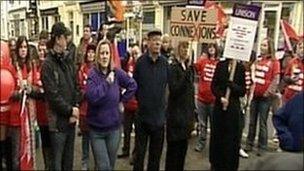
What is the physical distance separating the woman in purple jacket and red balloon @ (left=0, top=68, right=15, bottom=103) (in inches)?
31.4

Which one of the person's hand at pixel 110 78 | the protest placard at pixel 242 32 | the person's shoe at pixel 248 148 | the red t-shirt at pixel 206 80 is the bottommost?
the person's shoe at pixel 248 148

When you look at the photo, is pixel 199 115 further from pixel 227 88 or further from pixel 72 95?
pixel 72 95

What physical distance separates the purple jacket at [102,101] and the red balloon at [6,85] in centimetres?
79

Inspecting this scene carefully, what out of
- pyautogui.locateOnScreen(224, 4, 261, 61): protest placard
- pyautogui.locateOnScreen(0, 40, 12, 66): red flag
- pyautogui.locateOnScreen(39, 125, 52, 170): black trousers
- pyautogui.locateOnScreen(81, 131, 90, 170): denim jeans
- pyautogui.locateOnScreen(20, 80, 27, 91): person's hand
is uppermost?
pyautogui.locateOnScreen(224, 4, 261, 61): protest placard

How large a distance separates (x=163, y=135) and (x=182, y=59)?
887 mm

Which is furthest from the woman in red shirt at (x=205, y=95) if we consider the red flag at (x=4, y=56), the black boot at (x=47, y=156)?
the red flag at (x=4, y=56)

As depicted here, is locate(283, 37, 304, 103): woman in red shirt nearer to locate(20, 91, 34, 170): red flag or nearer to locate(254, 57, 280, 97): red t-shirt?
locate(254, 57, 280, 97): red t-shirt

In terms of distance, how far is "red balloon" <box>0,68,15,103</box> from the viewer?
199 inches

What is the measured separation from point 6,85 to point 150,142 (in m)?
1.70

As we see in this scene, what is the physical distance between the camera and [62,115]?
16.6 feet

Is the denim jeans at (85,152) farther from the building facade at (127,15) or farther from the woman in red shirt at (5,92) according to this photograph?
the building facade at (127,15)

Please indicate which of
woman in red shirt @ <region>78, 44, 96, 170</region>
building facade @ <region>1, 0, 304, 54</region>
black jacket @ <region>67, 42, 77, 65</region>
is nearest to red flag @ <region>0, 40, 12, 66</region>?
black jacket @ <region>67, 42, 77, 65</region>

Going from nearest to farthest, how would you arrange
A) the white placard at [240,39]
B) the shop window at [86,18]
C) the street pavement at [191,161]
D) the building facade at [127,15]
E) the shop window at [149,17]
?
1. the white placard at [240,39]
2. the street pavement at [191,161]
3. the building facade at [127,15]
4. the shop window at [149,17]
5. the shop window at [86,18]

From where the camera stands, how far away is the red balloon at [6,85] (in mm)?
5051
